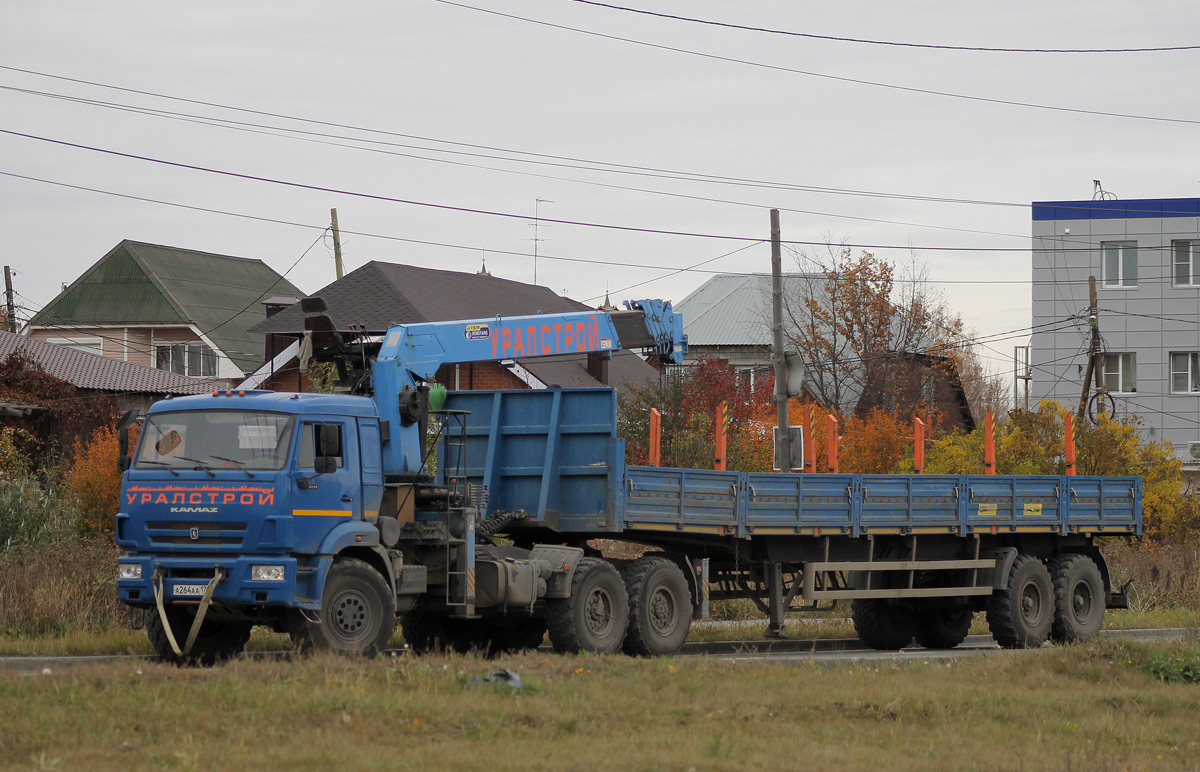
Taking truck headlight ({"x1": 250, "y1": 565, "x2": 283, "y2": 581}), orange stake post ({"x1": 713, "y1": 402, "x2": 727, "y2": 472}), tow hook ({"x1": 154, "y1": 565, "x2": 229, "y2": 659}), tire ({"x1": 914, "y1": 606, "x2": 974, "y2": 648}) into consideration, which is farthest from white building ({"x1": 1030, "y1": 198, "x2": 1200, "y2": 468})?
tow hook ({"x1": 154, "y1": 565, "x2": 229, "y2": 659})

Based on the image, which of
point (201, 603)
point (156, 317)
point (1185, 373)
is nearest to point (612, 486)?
point (201, 603)

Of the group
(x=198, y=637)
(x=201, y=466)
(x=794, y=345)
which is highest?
(x=794, y=345)

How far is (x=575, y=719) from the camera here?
33.4 ft

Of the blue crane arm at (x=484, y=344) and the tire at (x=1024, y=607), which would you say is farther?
the tire at (x=1024, y=607)

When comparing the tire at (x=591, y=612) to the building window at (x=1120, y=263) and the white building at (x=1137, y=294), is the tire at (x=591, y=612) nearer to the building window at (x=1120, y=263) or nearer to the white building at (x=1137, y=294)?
the white building at (x=1137, y=294)

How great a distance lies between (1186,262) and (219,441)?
138 ft

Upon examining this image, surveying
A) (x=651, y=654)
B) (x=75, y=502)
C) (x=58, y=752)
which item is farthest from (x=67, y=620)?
(x=58, y=752)

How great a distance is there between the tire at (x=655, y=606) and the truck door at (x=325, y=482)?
371 cm

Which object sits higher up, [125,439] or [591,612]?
[125,439]

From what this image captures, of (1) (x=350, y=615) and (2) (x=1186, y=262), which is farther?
(2) (x=1186, y=262)

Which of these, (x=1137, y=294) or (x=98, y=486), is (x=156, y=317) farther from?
(x=1137, y=294)

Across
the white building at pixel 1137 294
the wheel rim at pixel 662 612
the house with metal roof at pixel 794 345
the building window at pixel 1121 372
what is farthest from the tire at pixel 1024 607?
the building window at pixel 1121 372

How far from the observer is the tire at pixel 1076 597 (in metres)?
20.4

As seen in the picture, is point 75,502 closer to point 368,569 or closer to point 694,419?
point 368,569
